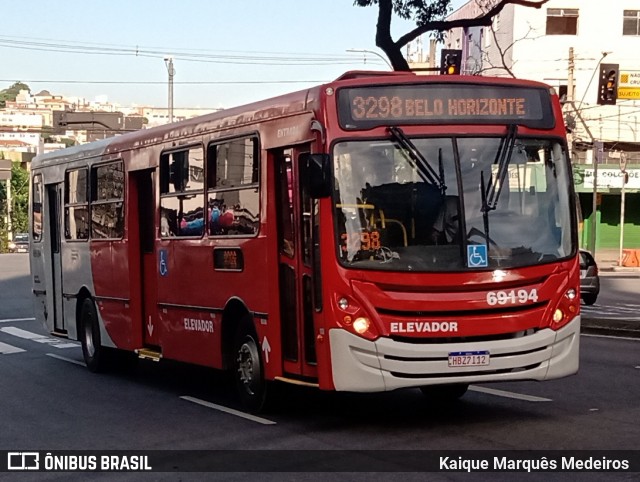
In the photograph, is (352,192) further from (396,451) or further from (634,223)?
(634,223)

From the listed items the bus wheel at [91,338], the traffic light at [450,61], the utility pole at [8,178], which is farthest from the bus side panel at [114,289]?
the utility pole at [8,178]

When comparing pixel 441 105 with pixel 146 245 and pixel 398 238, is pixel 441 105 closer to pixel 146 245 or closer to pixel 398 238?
pixel 398 238

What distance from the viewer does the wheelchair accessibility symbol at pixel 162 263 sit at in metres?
13.9

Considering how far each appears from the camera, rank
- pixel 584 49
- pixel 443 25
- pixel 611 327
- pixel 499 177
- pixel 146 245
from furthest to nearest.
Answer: pixel 584 49 < pixel 443 25 < pixel 611 327 < pixel 146 245 < pixel 499 177

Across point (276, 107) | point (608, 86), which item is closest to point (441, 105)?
point (276, 107)

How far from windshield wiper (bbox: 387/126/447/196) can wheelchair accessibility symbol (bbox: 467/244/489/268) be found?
0.55 meters

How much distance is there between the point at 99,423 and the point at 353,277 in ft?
10.3

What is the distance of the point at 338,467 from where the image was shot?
870 centimetres

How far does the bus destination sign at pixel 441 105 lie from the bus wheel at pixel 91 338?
7181 millimetres

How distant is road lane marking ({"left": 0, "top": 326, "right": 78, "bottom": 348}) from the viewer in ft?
67.4

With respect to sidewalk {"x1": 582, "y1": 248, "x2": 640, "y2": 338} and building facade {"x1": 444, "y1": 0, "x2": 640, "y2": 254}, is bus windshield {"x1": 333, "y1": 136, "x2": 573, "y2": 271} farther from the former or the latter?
building facade {"x1": 444, "y1": 0, "x2": 640, "y2": 254}

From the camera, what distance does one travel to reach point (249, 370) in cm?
1173

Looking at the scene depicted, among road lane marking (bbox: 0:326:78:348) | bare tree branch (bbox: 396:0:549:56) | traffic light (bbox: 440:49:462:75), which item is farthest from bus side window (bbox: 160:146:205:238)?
traffic light (bbox: 440:49:462:75)

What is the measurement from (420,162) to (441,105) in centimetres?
62
